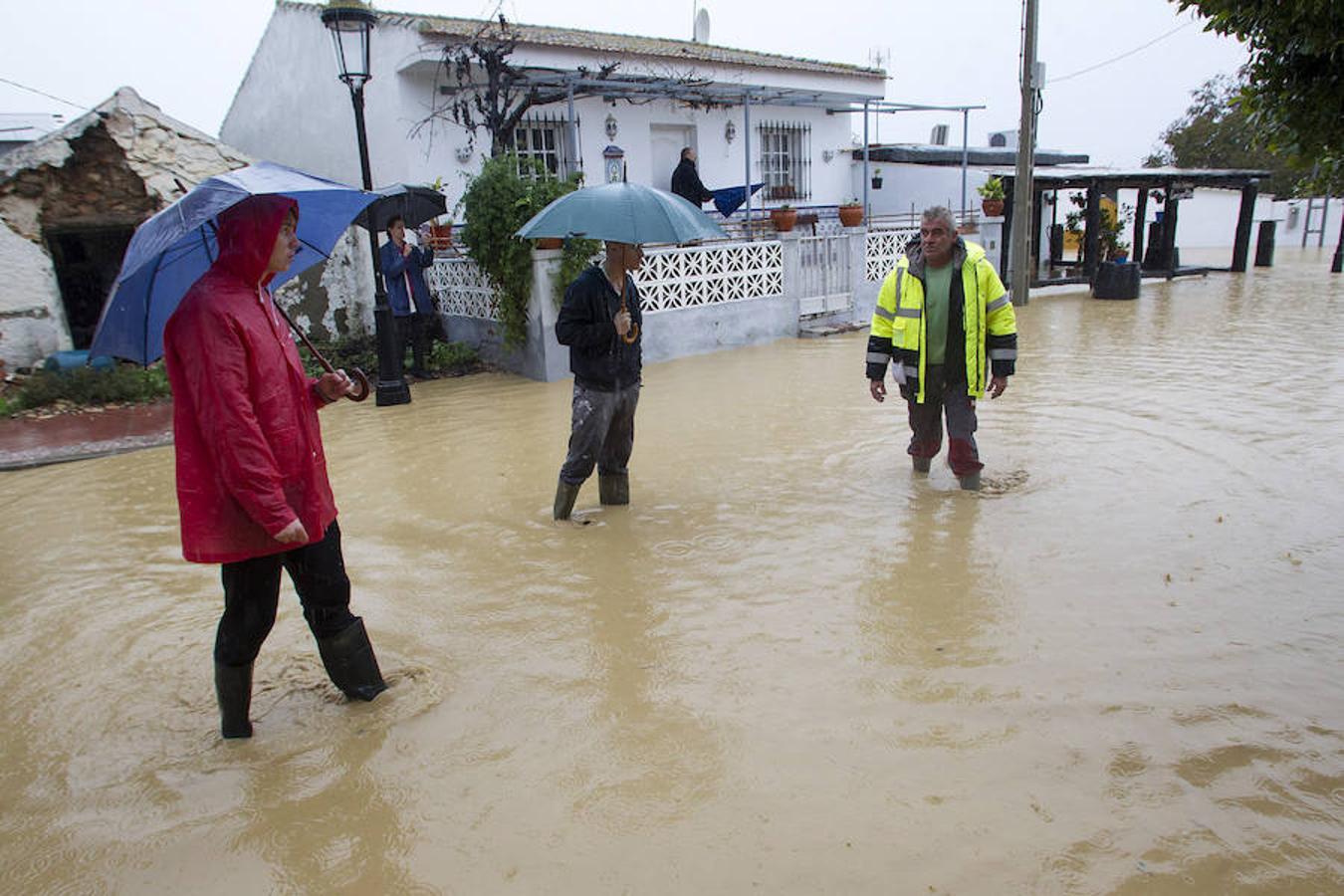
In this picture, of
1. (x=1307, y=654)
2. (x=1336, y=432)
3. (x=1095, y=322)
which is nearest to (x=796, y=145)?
(x=1095, y=322)

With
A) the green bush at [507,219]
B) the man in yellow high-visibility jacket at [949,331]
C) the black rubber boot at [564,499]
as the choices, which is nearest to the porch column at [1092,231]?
the green bush at [507,219]

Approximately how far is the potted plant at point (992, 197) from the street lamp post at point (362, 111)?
11182 mm

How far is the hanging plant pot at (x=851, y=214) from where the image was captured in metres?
14.1

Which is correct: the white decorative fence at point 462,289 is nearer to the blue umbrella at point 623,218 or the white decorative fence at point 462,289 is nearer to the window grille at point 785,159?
the blue umbrella at point 623,218

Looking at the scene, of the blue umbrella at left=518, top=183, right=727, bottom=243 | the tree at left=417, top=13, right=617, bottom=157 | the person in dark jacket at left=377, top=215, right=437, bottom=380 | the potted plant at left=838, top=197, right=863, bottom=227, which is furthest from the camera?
the potted plant at left=838, top=197, right=863, bottom=227

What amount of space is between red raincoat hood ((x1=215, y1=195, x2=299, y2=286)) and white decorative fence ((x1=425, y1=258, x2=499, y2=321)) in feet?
25.5

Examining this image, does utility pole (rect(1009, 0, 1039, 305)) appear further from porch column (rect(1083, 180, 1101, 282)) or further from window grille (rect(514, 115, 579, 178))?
window grille (rect(514, 115, 579, 178))

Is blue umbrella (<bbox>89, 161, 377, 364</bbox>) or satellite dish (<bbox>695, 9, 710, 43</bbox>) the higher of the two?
satellite dish (<bbox>695, 9, 710, 43</bbox>)

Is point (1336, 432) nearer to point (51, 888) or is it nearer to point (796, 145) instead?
point (51, 888)

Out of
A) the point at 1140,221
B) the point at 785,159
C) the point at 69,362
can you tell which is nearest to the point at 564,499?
the point at 69,362

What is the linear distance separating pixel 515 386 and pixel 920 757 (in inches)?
311

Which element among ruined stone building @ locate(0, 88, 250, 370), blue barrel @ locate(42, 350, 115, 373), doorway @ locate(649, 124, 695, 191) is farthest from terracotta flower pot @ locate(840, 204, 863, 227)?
blue barrel @ locate(42, 350, 115, 373)

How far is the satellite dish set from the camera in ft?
66.0

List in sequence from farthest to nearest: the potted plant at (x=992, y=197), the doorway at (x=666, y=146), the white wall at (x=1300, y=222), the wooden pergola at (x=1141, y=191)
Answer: the white wall at (x=1300, y=222) < the wooden pergola at (x=1141, y=191) < the doorway at (x=666, y=146) < the potted plant at (x=992, y=197)
